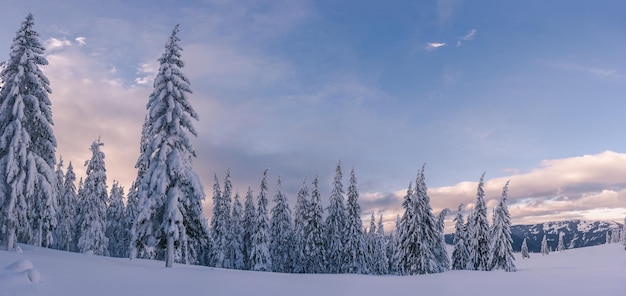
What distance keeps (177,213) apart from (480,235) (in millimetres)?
39122

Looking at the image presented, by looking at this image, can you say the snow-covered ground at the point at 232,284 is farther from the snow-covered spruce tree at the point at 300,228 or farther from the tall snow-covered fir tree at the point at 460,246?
the tall snow-covered fir tree at the point at 460,246

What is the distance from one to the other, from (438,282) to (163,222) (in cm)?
1710

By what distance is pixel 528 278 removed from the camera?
2081 centimetres

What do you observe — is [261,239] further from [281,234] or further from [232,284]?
[232,284]

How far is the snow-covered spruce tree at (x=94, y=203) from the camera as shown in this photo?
177ft

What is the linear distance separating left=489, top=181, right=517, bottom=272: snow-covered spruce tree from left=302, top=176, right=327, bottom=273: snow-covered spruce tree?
20.8 m

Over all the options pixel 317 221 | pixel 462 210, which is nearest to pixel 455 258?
pixel 462 210

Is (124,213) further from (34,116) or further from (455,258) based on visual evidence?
(455,258)

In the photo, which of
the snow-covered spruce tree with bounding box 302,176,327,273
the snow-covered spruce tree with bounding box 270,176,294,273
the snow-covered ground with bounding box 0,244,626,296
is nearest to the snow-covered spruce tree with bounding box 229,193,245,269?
the snow-covered spruce tree with bounding box 270,176,294,273

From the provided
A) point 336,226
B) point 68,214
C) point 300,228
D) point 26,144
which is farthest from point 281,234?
point 26,144

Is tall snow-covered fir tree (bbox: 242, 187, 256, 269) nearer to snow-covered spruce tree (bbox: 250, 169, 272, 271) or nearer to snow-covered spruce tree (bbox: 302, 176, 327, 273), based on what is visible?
snow-covered spruce tree (bbox: 250, 169, 272, 271)

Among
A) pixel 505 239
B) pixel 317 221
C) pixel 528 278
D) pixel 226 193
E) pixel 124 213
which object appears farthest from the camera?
pixel 124 213

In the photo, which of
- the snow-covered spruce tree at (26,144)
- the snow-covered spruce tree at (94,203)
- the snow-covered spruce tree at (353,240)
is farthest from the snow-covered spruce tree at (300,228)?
the snow-covered spruce tree at (26,144)

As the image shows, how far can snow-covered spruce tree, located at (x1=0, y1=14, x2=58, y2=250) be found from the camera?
26.3 metres
